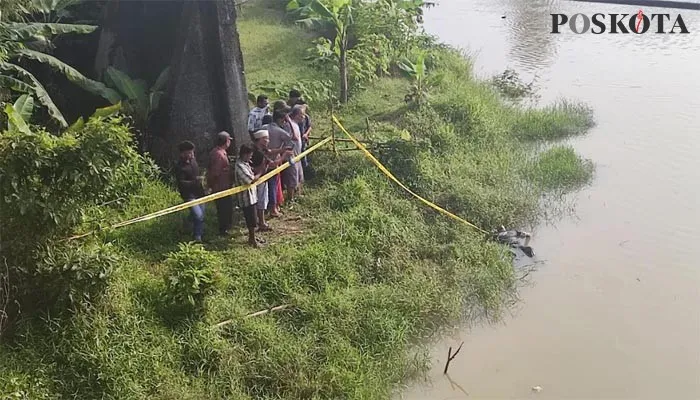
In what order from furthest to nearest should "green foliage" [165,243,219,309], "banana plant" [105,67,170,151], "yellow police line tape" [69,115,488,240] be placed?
1. "banana plant" [105,67,170,151]
2. "yellow police line tape" [69,115,488,240]
3. "green foliage" [165,243,219,309]

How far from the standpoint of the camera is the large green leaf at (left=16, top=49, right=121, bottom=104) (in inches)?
246

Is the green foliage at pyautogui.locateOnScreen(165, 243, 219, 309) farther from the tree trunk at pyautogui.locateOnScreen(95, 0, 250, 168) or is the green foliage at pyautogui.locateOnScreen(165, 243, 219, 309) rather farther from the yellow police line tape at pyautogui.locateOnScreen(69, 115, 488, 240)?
the tree trunk at pyautogui.locateOnScreen(95, 0, 250, 168)

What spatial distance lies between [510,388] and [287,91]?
541 cm

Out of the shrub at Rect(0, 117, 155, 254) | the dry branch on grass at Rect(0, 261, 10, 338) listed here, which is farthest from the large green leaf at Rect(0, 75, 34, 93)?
the dry branch on grass at Rect(0, 261, 10, 338)

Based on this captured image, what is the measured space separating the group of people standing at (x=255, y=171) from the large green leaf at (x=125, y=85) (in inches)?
45.3

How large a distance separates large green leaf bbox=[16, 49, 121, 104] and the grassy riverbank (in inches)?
42.2

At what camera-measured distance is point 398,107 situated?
9.80 m

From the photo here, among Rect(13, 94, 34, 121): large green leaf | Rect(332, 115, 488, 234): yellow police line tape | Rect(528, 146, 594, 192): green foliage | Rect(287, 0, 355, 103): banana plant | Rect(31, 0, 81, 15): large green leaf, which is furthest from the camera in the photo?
Rect(287, 0, 355, 103): banana plant

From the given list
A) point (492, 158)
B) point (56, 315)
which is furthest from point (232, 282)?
point (492, 158)

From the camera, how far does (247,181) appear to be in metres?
6.03

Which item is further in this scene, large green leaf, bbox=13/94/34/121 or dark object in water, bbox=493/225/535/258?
dark object in water, bbox=493/225/535/258

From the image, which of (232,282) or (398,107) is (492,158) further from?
(232,282)

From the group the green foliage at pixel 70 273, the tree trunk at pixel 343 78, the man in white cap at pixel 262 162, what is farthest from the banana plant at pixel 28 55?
the tree trunk at pixel 343 78

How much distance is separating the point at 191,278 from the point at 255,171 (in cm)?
159
